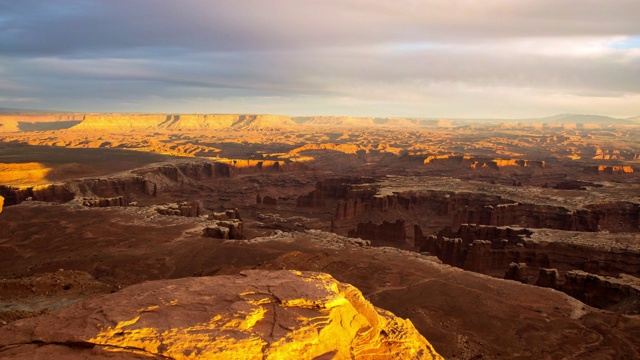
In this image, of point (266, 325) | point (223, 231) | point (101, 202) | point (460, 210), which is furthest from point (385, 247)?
point (101, 202)

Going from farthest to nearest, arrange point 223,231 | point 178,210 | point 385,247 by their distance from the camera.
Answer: point 178,210
point 223,231
point 385,247

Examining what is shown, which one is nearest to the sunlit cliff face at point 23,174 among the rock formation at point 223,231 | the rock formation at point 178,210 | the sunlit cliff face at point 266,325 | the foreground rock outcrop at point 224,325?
the rock formation at point 178,210

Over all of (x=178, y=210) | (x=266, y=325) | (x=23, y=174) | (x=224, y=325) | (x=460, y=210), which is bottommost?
(x=460, y=210)

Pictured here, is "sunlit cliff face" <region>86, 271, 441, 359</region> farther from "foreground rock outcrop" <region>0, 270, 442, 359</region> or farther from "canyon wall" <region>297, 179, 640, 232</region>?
"canyon wall" <region>297, 179, 640, 232</region>

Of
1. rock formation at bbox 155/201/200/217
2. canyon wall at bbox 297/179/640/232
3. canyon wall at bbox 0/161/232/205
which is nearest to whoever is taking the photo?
rock formation at bbox 155/201/200/217

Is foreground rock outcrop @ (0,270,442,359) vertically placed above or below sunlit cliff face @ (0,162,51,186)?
above

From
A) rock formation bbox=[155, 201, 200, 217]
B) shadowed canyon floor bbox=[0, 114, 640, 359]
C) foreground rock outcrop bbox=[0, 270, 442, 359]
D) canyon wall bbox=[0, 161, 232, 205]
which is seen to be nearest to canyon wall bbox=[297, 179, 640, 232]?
shadowed canyon floor bbox=[0, 114, 640, 359]

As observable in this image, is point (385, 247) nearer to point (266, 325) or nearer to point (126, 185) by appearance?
point (266, 325)

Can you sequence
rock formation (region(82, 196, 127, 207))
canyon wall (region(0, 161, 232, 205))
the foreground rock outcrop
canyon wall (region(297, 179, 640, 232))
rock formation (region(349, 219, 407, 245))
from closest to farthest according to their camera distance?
the foreground rock outcrop, rock formation (region(349, 219, 407, 245)), canyon wall (region(297, 179, 640, 232)), rock formation (region(82, 196, 127, 207)), canyon wall (region(0, 161, 232, 205))
